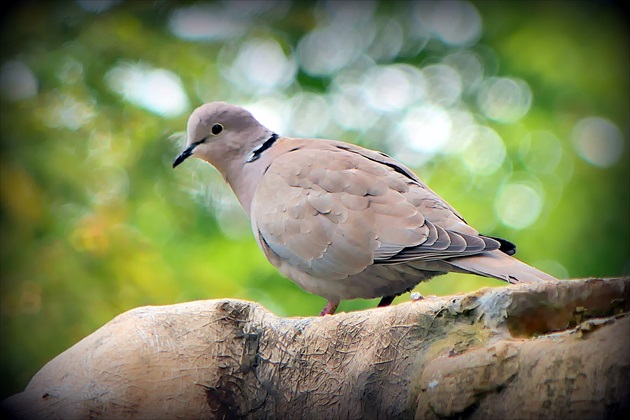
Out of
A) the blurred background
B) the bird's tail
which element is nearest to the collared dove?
the bird's tail

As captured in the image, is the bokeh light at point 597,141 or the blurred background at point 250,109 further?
the bokeh light at point 597,141

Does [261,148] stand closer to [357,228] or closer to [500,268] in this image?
[357,228]

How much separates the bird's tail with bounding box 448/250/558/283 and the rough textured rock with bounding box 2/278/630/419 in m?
0.53

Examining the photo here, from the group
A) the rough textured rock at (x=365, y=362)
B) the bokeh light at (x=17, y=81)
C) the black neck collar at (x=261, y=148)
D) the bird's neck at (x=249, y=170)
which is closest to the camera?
the rough textured rock at (x=365, y=362)

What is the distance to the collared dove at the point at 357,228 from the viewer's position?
11.6ft

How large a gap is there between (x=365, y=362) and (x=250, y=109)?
11.3ft

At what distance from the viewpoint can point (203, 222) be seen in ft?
19.7

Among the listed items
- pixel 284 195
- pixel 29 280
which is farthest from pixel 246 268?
pixel 284 195

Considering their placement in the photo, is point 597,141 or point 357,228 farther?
point 597,141

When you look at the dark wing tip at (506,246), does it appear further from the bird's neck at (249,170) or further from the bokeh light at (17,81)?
the bokeh light at (17,81)

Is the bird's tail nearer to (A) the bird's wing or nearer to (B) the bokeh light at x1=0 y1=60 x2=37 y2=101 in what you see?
(A) the bird's wing

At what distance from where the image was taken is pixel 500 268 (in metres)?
3.31

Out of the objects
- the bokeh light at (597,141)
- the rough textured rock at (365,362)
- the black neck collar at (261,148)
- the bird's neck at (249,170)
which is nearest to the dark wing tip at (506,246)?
the rough textured rock at (365,362)

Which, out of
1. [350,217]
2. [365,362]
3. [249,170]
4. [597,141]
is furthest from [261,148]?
[597,141]
